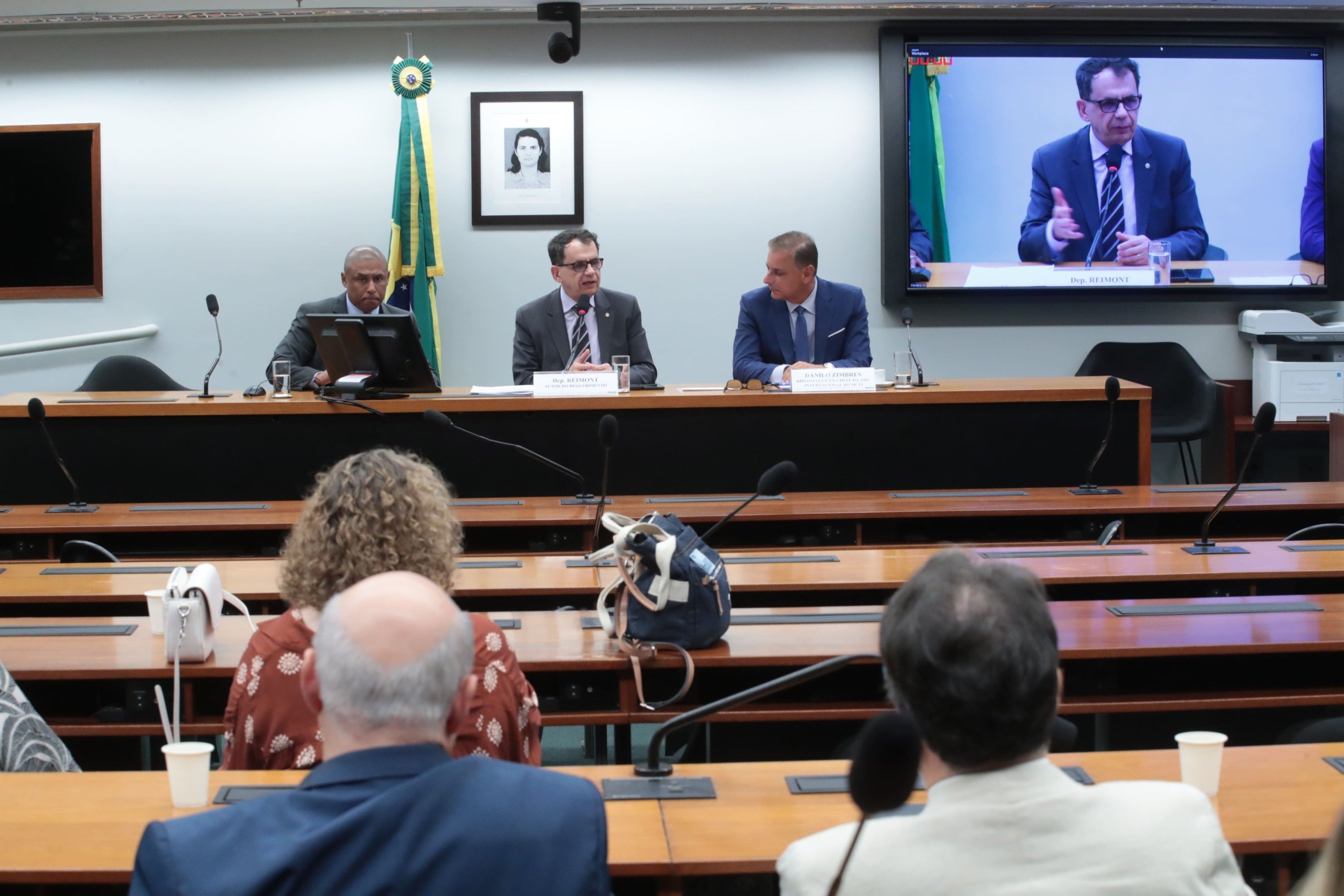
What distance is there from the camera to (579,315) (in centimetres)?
568

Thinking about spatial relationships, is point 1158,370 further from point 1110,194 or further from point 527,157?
point 527,157

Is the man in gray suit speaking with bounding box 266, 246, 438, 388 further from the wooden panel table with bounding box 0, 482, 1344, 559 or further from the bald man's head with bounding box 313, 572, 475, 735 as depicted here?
the bald man's head with bounding box 313, 572, 475, 735

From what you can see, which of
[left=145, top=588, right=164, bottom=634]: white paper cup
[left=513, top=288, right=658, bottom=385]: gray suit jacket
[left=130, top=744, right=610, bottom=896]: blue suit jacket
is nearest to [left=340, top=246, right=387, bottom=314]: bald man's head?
[left=513, top=288, right=658, bottom=385]: gray suit jacket

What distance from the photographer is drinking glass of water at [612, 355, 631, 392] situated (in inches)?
195

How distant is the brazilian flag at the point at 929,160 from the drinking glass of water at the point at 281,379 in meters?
3.36

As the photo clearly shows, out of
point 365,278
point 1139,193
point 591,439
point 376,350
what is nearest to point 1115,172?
point 1139,193

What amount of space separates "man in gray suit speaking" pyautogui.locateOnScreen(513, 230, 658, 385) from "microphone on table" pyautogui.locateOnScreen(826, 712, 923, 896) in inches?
179

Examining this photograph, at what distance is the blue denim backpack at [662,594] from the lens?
7.57 ft

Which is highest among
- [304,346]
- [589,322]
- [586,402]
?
[589,322]

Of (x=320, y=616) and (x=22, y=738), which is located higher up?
(x=320, y=616)

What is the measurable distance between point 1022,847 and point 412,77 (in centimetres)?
576

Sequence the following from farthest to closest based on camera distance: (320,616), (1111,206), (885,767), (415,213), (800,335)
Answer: (1111,206)
(415,213)
(800,335)
(320,616)
(885,767)

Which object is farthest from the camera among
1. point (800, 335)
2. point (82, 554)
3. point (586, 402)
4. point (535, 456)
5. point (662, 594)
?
point (800, 335)

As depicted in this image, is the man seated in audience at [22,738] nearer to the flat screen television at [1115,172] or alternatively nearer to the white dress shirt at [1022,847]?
the white dress shirt at [1022,847]
